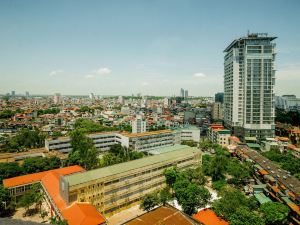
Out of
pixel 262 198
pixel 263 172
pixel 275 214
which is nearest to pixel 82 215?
pixel 275 214

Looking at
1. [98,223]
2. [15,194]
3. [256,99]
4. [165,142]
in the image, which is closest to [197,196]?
[98,223]

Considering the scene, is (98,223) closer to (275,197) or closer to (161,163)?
(161,163)

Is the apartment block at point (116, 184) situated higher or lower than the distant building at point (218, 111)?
lower

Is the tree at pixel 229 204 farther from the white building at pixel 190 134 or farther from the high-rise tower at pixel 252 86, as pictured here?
the white building at pixel 190 134

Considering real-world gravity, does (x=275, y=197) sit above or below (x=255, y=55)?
below

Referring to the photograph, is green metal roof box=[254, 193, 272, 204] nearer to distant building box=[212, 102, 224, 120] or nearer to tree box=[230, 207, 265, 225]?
tree box=[230, 207, 265, 225]

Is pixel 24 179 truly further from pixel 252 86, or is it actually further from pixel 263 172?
pixel 252 86

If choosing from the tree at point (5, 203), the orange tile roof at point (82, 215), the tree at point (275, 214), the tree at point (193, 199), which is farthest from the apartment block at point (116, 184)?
the tree at point (275, 214)
